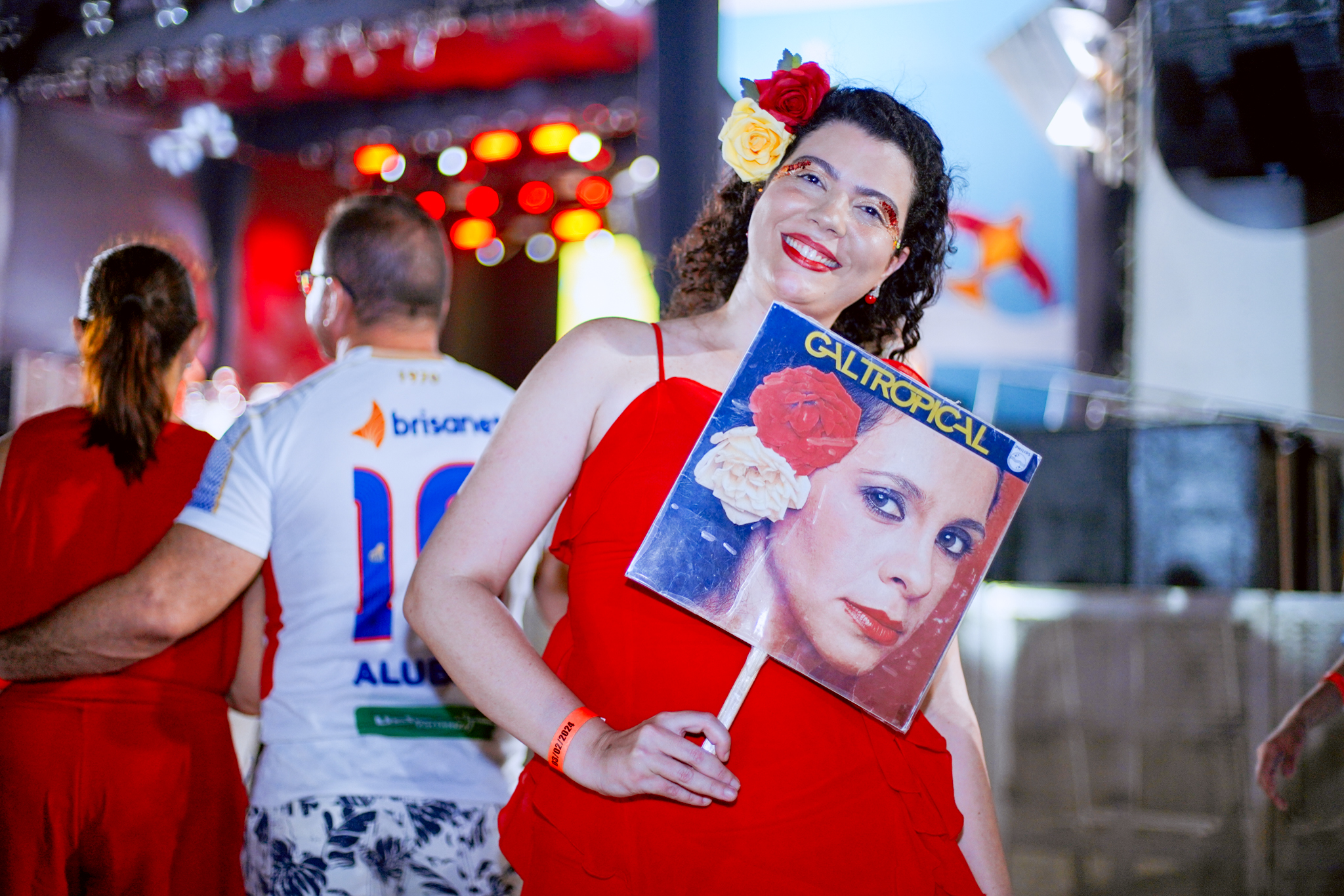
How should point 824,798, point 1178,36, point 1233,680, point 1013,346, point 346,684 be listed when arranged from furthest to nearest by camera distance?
point 1013,346, point 1178,36, point 1233,680, point 346,684, point 824,798

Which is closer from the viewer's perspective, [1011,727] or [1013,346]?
[1011,727]

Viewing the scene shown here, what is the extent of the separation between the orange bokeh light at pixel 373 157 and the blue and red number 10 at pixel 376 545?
6.96m

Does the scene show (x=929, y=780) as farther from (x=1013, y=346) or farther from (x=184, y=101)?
(x=184, y=101)

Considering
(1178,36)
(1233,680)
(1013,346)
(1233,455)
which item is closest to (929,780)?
(1233,680)

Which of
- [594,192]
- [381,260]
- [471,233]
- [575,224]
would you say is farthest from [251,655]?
[471,233]

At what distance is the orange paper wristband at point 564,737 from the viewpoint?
977mm

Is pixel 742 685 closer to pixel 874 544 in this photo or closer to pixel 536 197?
pixel 874 544

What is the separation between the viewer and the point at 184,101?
7961mm

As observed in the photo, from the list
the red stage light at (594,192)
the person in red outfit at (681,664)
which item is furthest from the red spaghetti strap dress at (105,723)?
the red stage light at (594,192)

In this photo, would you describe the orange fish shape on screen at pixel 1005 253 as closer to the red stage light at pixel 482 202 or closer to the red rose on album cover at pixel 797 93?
the red stage light at pixel 482 202

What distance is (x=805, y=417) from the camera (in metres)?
1.05

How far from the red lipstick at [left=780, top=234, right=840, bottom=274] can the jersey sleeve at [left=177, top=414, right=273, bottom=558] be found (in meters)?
0.93

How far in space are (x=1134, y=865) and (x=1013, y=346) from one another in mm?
5102

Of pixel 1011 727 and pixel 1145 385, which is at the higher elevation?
pixel 1145 385
